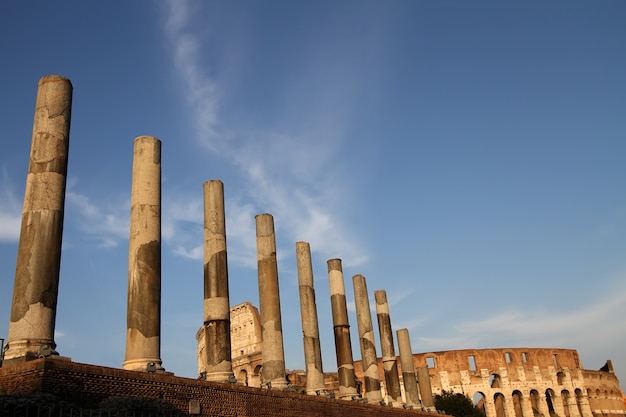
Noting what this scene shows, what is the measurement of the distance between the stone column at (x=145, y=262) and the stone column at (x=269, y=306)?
5.47 m

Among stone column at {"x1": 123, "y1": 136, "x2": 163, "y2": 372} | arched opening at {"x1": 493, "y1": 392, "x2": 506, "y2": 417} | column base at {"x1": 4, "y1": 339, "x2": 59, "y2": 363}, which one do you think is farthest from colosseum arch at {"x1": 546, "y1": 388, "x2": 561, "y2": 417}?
column base at {"x1": 4, "y1": 339, "x2": 59, "y2": 363}

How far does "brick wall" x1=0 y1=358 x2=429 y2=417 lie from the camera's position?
821 centimetres

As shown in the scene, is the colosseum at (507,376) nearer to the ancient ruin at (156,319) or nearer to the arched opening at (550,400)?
the arched opening at (550,400)

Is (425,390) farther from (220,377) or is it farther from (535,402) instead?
(535,402)

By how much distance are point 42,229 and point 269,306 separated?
26.4ft

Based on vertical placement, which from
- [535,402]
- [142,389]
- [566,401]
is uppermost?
[535,402]

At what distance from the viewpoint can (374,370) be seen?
2300 centimetres

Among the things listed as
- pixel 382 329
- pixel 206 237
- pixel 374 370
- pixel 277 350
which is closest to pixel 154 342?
pixel 206 237

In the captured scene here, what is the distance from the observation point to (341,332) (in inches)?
846

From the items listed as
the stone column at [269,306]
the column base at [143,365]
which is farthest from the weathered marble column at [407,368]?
the column base at [143,365]

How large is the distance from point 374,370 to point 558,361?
108ft

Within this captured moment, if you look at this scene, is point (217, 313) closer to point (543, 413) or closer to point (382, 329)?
point (382, 329)

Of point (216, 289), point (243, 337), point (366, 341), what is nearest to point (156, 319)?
point (216, 289)

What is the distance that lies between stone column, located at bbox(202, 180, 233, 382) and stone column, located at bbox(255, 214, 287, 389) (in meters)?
2.34
